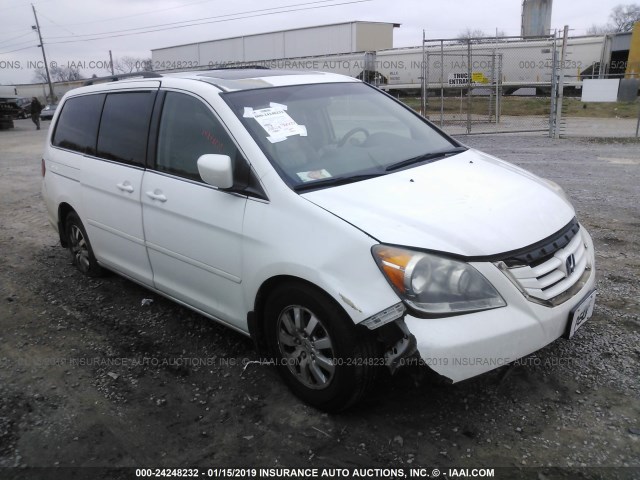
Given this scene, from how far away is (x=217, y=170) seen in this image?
2.99 meters

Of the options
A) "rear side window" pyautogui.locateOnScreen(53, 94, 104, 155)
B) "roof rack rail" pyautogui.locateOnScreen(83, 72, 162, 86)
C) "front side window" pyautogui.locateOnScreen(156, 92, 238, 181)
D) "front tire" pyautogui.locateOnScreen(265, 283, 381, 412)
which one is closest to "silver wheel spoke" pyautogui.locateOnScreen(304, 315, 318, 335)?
"front tire" pyautogui.locateOnScreen(265, 283, 381, 412)

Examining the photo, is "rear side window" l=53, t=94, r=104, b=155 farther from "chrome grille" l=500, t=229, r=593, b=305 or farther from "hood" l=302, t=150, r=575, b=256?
"chrome grille" l=500, t=229, r=593, b=305

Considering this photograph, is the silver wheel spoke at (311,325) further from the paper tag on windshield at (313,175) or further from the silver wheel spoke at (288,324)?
the paper tag on windshield at (313,175)

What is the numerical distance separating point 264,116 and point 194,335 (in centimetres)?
166

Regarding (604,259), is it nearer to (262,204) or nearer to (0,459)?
(262,204)

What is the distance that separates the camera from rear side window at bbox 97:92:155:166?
3.88 m

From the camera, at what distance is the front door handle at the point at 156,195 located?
11.7 feet

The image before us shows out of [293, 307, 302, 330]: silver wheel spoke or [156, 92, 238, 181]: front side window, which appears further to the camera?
[156, 92, 238, 181]: front side window

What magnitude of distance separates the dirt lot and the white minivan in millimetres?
283

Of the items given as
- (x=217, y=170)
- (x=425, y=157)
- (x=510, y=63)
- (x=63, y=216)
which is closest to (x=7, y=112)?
(x=510, y=63)

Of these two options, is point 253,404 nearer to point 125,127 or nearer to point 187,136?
point 187,136

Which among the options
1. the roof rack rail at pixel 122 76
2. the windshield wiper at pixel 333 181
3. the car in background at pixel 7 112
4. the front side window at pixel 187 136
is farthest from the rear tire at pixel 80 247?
the car in background at pixel 7 112

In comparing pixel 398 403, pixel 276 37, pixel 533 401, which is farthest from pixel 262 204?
pixel 276 37

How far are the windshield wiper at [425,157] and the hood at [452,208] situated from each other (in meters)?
0.09
